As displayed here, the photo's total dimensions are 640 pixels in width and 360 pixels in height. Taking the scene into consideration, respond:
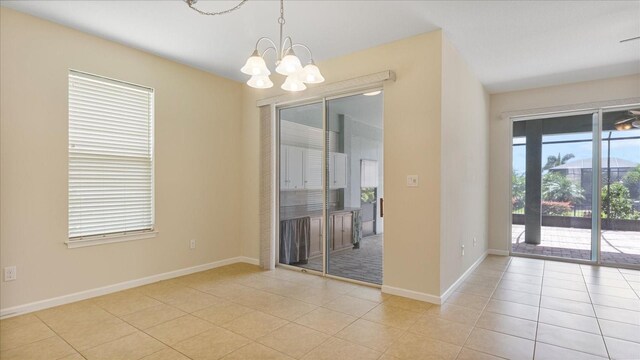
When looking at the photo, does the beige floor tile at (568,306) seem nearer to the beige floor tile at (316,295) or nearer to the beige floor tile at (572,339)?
the beige floor tile at (572,339)

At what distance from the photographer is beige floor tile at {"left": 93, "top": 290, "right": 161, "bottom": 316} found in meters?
3.03

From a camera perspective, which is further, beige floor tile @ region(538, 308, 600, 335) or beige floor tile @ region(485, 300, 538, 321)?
beige floor tile @ region(485, 300, 538, 321)

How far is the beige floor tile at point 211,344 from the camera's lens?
7.41ft

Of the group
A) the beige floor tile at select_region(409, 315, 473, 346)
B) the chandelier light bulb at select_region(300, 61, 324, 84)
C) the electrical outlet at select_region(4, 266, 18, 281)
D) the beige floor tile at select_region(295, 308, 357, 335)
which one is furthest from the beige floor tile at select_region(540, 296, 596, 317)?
the electrical outlet at select_region(4, 266, 18, 281)

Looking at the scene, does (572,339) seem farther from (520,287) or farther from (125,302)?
(125,302)

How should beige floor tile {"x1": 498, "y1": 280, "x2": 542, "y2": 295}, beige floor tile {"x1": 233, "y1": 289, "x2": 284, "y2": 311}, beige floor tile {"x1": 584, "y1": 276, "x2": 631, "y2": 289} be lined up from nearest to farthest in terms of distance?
beige floor tile {"x1": 233, "y1": 289, "x2": 284, "y2": 311}
beige floor tile {"x1": 498, "y1": 280, "x2": 542, "y2": 295}
beige floor tile {"x1": 584, "y1": 276, "x2": 631, "y2": 289}

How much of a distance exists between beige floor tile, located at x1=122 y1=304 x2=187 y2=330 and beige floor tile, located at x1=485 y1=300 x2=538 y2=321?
2918 mm

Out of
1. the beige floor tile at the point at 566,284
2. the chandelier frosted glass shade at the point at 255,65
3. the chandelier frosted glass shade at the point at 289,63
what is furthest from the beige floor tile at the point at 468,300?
the chandelier frosted glass shade at the point at 255,65

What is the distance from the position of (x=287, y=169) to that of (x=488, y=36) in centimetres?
286

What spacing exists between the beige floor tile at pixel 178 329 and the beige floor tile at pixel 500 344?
2095 mm

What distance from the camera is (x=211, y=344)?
94.4 inches

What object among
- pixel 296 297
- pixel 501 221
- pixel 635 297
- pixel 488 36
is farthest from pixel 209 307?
pixel 501 221

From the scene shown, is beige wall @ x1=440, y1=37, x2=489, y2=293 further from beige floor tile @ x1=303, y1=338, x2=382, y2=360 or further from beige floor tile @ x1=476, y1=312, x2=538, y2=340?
beige floor tile @ x1=303, y1=338, x2=382, y2=360

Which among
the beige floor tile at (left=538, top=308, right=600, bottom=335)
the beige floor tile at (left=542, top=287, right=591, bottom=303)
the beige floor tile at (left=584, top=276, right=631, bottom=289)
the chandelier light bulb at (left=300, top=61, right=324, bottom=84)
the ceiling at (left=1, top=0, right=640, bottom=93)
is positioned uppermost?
the ceiling at (left=1, top=0, right=640, bottom=93)
